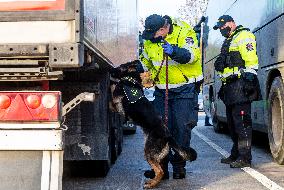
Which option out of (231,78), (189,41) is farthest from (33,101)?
(231,78)

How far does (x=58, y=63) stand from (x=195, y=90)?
3392 millimetres

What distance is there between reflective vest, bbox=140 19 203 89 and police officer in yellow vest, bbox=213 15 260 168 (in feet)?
3.48

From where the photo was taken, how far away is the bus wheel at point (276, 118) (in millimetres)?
7922

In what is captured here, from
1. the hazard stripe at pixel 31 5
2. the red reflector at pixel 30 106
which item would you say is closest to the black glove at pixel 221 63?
the hazard stripe at pixel 31 5

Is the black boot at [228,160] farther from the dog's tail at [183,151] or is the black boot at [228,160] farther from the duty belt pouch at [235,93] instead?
the dog's tail at [183,151]

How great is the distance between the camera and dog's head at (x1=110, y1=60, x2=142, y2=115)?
640 cm

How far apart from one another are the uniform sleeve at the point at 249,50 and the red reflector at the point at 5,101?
4.65m

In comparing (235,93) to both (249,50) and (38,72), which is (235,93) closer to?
(249,50)

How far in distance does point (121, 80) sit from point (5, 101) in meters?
2.55

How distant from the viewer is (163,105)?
7.19 m

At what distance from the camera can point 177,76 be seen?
7.14 metres

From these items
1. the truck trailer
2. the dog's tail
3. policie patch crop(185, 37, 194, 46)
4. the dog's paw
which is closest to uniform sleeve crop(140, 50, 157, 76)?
policie patch crop(185, 37, 194, 46)

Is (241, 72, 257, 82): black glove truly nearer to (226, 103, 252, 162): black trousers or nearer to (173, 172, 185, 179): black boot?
(226, 103, 252, 162): black trousers

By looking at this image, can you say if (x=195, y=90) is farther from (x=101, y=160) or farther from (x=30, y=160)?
(x=30, y=160)
